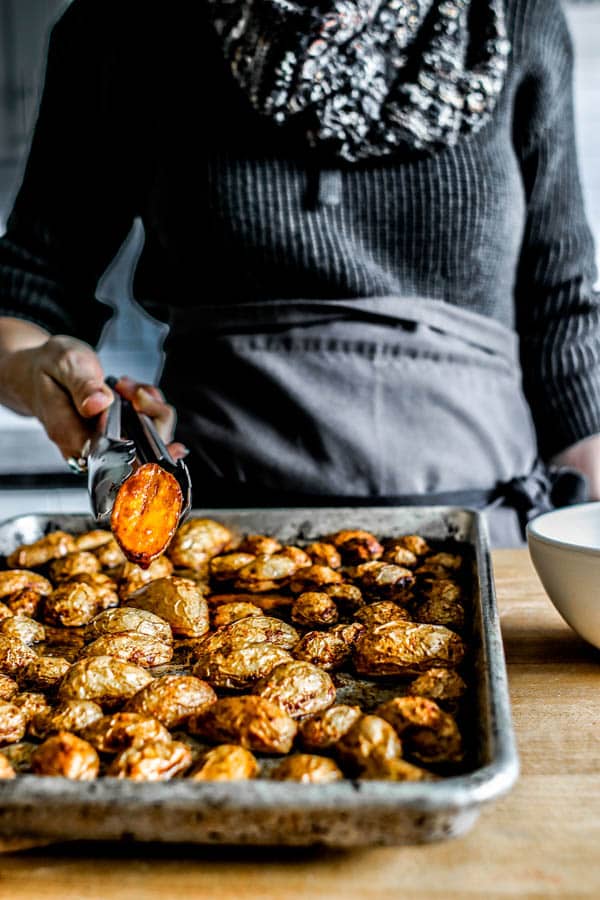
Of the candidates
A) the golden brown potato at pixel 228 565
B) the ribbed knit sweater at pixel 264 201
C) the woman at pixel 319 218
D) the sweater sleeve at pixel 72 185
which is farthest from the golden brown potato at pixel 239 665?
the sweater sleeve at pixel 72 185

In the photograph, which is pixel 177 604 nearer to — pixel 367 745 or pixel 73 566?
pixel 73 566

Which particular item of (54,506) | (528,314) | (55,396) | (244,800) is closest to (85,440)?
(55,396)

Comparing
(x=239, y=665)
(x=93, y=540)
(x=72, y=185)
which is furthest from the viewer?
(x=72, y=185)

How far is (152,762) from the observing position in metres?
0.52

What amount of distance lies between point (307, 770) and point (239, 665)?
157 millimetres

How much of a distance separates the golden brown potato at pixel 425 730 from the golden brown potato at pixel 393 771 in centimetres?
2

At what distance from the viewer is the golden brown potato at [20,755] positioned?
0.55 metres

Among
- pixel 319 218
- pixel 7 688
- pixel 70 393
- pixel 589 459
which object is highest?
pixel 319 218

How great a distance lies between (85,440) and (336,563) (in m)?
0.28

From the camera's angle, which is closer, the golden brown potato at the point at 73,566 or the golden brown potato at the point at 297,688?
the golden brown potato at the point at 297,688

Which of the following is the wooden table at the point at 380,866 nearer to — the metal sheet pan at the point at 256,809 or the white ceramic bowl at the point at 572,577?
the metal sheet pan at the point at 256,809

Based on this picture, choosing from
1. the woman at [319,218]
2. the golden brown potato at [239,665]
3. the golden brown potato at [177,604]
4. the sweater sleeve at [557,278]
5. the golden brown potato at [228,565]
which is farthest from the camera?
the sweater sleeve at [557,278]

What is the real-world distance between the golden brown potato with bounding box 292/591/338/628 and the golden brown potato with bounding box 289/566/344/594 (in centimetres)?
4

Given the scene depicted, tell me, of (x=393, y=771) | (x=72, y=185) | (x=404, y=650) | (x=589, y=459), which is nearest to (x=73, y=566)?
(x=404, y=650)
